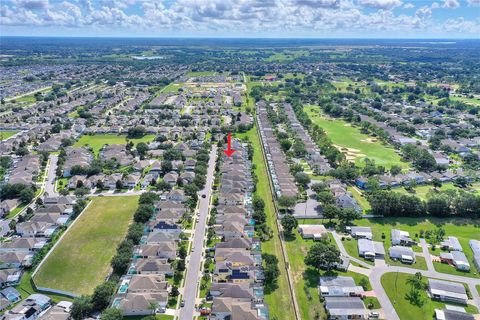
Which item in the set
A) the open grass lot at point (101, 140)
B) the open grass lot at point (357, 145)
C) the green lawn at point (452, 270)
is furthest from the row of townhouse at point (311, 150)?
the open grass lot at point (101, 140)

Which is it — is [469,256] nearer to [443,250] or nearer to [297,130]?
[443,250]

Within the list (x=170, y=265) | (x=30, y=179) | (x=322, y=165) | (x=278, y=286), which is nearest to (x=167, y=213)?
(x=170, y=265)

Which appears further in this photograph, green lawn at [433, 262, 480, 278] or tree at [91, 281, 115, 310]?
green lawn at [433, 262, 480, 278]

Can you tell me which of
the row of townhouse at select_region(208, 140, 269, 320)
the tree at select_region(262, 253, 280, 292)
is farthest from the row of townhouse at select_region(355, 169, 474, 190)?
the tree at select_region(262, 253, 280, 292)

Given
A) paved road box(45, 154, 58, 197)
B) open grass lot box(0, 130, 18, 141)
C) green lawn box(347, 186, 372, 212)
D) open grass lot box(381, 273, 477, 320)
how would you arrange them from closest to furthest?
open grass lot box(381, 273, 477, 320), green lawn box(347, 186, 372, 212), paved road box(45, 154, 58, 197), open grass lot box(0, 130, 18, 141)

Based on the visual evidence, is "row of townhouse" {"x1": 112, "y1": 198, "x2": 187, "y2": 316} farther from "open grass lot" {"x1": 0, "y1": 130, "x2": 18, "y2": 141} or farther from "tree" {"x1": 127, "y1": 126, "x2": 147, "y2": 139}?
"open grass lot" {"x1": 0, "y1": 130, "x2": 18, "y2": 141}

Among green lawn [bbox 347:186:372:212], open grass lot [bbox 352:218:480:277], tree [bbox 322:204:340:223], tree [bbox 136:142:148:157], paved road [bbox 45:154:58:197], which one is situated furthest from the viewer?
tree [bbox 136:142:148:157]

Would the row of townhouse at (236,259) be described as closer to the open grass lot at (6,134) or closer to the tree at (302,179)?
the tree at (302,179)
